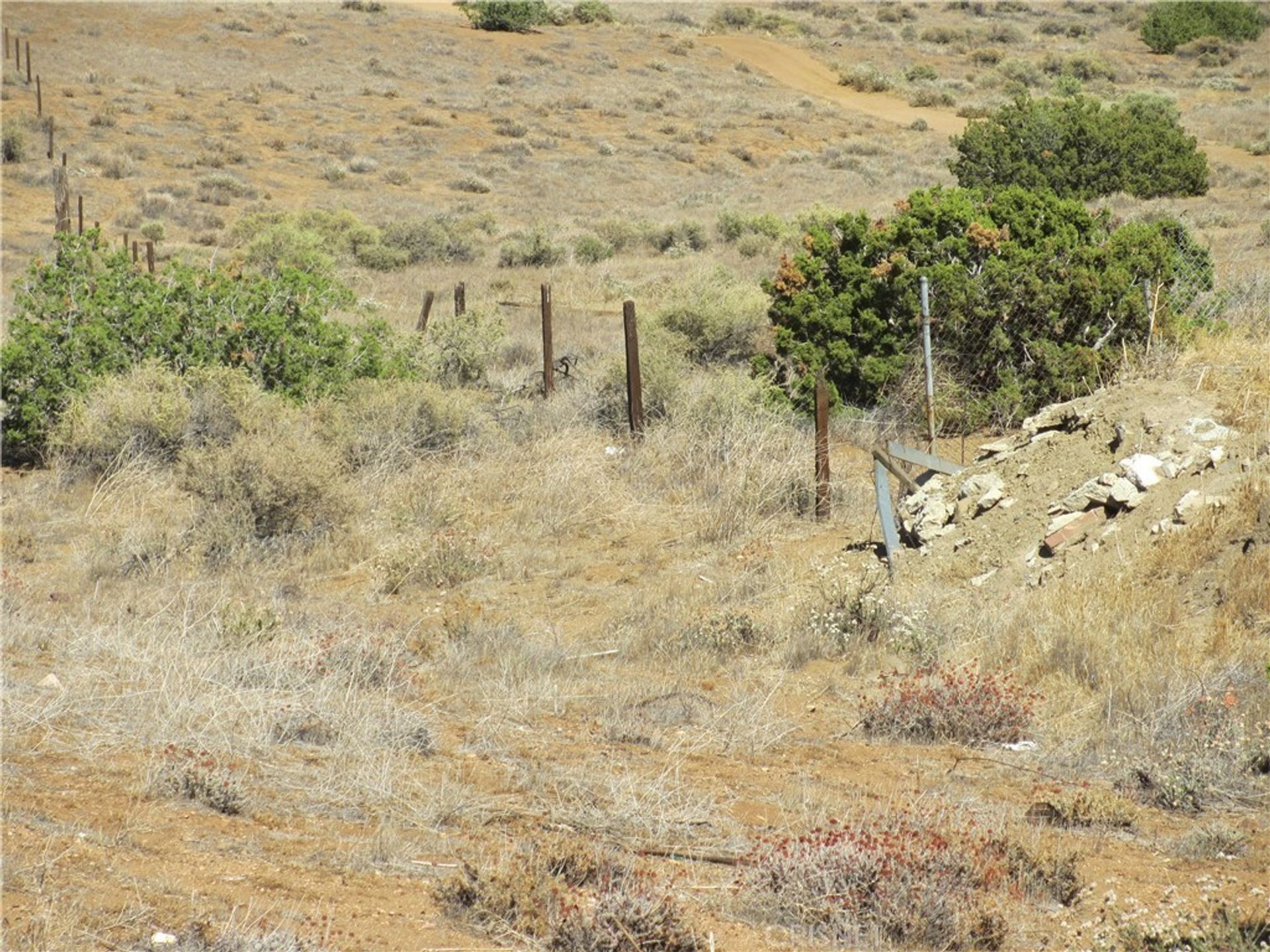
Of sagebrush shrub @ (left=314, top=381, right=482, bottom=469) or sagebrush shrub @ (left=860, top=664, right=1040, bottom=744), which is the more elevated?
sagebrush shrub @ (left=314, top=381, right=482, bottom=469)

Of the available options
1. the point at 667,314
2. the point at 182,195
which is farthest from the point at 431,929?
the point at 182,195

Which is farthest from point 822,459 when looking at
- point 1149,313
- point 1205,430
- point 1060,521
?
point 1149,313

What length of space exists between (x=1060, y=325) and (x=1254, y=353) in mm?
2737

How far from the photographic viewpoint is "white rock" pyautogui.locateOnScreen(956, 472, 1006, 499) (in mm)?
9891

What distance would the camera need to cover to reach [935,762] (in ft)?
21.3

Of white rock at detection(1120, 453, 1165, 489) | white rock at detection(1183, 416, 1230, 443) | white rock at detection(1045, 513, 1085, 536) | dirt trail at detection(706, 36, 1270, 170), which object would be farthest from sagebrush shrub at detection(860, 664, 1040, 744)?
dirt trail at detection(706, 36, 1270, 170)

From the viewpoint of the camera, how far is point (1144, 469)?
904cm

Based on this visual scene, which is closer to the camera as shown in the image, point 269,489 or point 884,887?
point 884,887

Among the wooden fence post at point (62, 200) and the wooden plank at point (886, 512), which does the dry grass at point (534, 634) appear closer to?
the wooden plank at point (886, 512)

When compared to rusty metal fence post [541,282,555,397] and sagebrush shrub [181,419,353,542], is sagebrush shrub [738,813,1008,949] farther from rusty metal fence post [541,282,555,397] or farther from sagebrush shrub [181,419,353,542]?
rusty metal fence post [541,282,555,397]

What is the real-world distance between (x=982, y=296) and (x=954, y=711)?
705 centimetres

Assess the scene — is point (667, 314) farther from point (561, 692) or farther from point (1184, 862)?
point (1184, 862)

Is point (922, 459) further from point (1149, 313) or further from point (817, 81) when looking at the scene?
point (817, 81)

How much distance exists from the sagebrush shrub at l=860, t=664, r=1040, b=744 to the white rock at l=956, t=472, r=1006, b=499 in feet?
9.79
